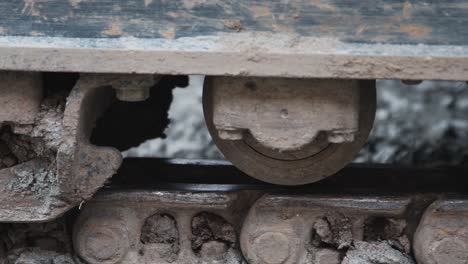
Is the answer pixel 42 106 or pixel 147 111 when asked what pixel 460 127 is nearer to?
pixel 147 111

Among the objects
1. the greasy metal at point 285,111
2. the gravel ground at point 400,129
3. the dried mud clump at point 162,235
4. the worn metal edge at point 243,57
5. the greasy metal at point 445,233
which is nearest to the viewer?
the worn metal edge at point 243,57

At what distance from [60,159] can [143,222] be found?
0.32 m

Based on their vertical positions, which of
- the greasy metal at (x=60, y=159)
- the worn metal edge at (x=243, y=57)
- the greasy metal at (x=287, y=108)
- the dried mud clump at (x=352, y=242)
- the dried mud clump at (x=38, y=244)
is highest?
the worn metal edge at (x=243, y=57)

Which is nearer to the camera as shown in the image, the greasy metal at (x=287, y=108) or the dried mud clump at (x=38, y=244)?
the greasy metal at (x=287, y=108)

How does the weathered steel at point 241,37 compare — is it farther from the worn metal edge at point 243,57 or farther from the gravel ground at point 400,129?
the gravel ground at point 400,129

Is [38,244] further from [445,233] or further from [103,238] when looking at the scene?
[445,233]

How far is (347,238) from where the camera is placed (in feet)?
7.43

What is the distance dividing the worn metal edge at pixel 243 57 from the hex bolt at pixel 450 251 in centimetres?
43

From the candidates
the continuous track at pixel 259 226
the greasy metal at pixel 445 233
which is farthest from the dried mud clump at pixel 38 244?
the greasy metal at pixel 445 233

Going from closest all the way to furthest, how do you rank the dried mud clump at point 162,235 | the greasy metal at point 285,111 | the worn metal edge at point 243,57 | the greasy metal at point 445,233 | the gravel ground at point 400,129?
the worn metal edge at point 243,57 → the greasy metal at point 285,111 → the greasy metal at point 445,233 → the dried mud clump at point 162,235 → the gravel ground at point 400,129

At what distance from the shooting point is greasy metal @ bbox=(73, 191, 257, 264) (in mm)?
2258

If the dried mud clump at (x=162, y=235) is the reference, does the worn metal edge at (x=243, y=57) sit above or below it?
above

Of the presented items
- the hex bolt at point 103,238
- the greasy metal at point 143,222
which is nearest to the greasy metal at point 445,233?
the greasy metal at point 143,222

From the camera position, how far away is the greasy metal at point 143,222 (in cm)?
226
